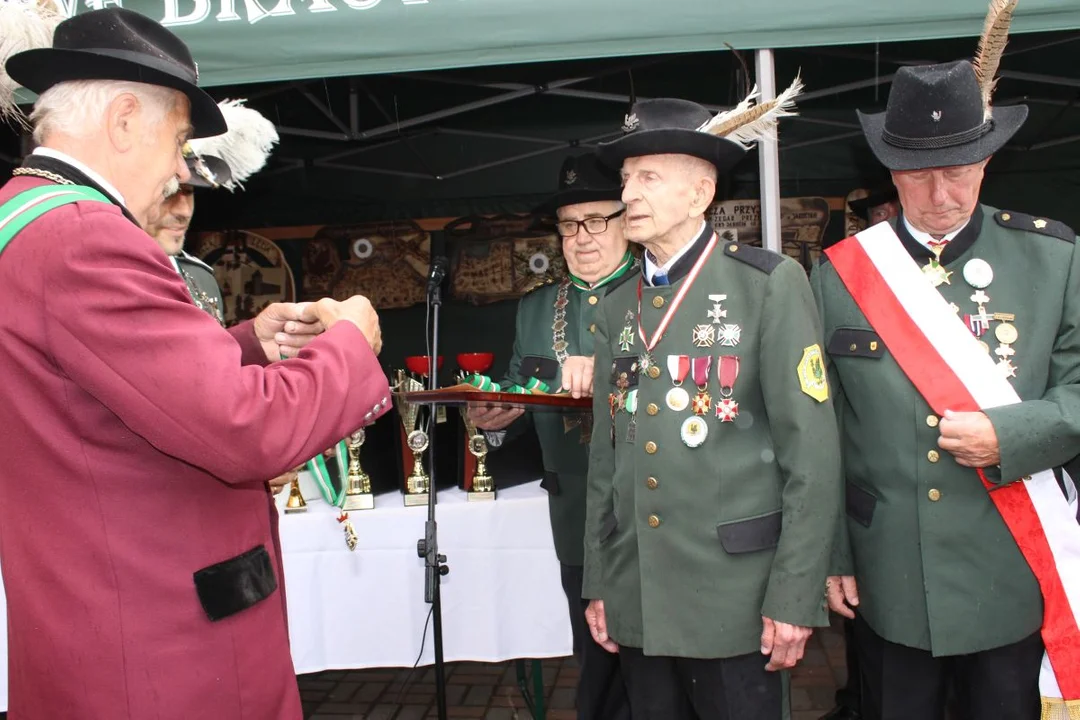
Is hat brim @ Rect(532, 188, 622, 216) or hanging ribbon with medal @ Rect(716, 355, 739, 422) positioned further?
hat brim @ Rect(532, 188, 622, 216)

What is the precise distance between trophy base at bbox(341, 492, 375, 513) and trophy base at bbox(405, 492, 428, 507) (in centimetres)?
15

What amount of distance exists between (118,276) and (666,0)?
207 centimetres

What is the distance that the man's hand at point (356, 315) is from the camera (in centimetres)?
164

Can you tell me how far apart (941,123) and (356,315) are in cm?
167

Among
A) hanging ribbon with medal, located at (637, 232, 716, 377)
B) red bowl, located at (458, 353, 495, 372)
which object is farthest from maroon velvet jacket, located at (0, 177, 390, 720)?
red bowl, located at (458, 353, 495, 372)

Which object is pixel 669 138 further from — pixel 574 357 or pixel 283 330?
pixel 283 330

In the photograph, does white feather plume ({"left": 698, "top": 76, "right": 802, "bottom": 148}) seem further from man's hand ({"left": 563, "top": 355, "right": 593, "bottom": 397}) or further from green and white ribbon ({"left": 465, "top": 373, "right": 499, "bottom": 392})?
green and white ribbon ({"left": 465, "top": 373, "right": 499, "bottom": 392})

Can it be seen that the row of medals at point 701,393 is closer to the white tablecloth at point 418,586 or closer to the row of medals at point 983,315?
the row of medals at point 983,315

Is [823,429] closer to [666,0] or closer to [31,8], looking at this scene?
[666,0]

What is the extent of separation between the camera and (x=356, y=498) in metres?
3.53

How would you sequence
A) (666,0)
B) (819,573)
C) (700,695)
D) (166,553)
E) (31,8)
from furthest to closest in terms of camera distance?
(666,0), (700,695), (819,573), (31,8), (166,553)

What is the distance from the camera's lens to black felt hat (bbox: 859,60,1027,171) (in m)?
2.24

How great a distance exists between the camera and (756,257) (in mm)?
2227

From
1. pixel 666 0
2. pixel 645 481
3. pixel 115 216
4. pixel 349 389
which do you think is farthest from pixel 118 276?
pixel 666 0
